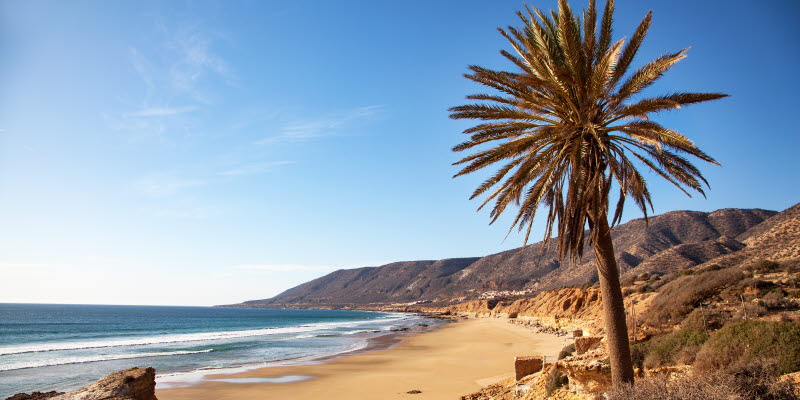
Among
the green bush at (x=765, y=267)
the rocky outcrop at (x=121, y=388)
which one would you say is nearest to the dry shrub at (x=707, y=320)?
the green bush at (x=765, y=267)

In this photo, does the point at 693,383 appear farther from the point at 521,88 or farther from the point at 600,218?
the point at 521,88

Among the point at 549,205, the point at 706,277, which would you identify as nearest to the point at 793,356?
the point at 549,205

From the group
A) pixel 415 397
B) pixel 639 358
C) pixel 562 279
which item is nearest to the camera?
pixel 639 358

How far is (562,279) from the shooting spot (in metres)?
77.0

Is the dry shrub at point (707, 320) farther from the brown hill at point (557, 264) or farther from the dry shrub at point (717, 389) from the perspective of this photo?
the dry shrub at point (717, 389)

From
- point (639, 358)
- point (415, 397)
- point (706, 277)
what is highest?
point (706, 277)

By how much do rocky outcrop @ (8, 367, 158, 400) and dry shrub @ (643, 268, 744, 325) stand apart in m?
14.7

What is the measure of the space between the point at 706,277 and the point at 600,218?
1227 cm

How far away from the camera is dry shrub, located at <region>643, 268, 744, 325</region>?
1423cm

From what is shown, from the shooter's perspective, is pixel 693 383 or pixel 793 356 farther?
pixel 793 356

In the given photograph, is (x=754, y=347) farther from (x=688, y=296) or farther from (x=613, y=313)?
(x=688, y=296)

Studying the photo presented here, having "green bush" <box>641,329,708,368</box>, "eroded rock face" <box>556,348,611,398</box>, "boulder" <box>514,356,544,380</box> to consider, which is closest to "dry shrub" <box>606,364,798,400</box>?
"eroded rock face" <box>556,348,611,398</box>

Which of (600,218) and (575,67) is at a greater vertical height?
(575,67)

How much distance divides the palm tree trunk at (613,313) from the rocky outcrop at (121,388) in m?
8.82
